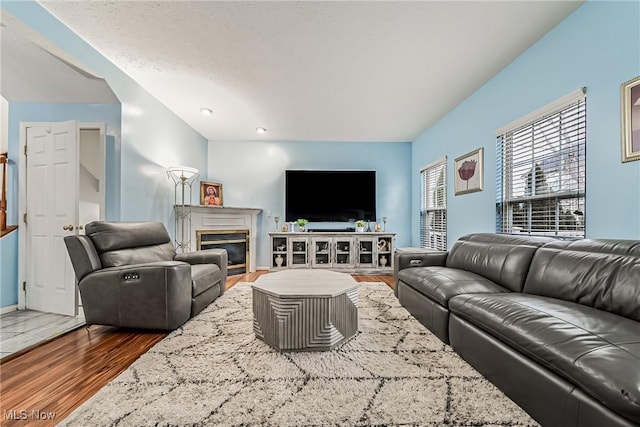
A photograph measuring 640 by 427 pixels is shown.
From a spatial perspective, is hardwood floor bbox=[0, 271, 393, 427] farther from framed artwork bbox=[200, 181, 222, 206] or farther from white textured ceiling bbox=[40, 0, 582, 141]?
framed artwork bbox=[200, 181, 222, 206]

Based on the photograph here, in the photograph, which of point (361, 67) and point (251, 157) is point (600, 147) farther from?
point (251, 157)

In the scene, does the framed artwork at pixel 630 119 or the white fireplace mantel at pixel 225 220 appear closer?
the framed artwork at pixel 630 119

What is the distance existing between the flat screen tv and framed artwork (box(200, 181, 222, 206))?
4.16 ft

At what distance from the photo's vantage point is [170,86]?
3.24 metres

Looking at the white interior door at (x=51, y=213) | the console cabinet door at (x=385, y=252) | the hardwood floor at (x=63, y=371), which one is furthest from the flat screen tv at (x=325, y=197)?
the hardwood floor at (x=63, y=371)

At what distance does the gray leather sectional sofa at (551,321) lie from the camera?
0.99 m

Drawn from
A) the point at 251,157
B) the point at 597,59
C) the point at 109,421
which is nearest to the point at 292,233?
the point at 251,157

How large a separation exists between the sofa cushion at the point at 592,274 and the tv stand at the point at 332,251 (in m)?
3.02

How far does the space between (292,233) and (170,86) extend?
9.25 feet

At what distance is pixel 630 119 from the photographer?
173 cm

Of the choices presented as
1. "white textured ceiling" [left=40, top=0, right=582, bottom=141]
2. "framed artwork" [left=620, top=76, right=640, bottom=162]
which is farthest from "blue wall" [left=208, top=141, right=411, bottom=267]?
"framed artwork" [left=620, top=76, right=640, bottom=162]

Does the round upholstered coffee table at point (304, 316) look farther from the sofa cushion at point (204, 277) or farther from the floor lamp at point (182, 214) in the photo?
the floor lamp at point (182, 214)

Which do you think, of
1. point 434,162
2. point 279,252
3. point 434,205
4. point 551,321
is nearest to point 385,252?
point 434,205

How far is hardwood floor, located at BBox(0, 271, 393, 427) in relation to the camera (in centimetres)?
136
